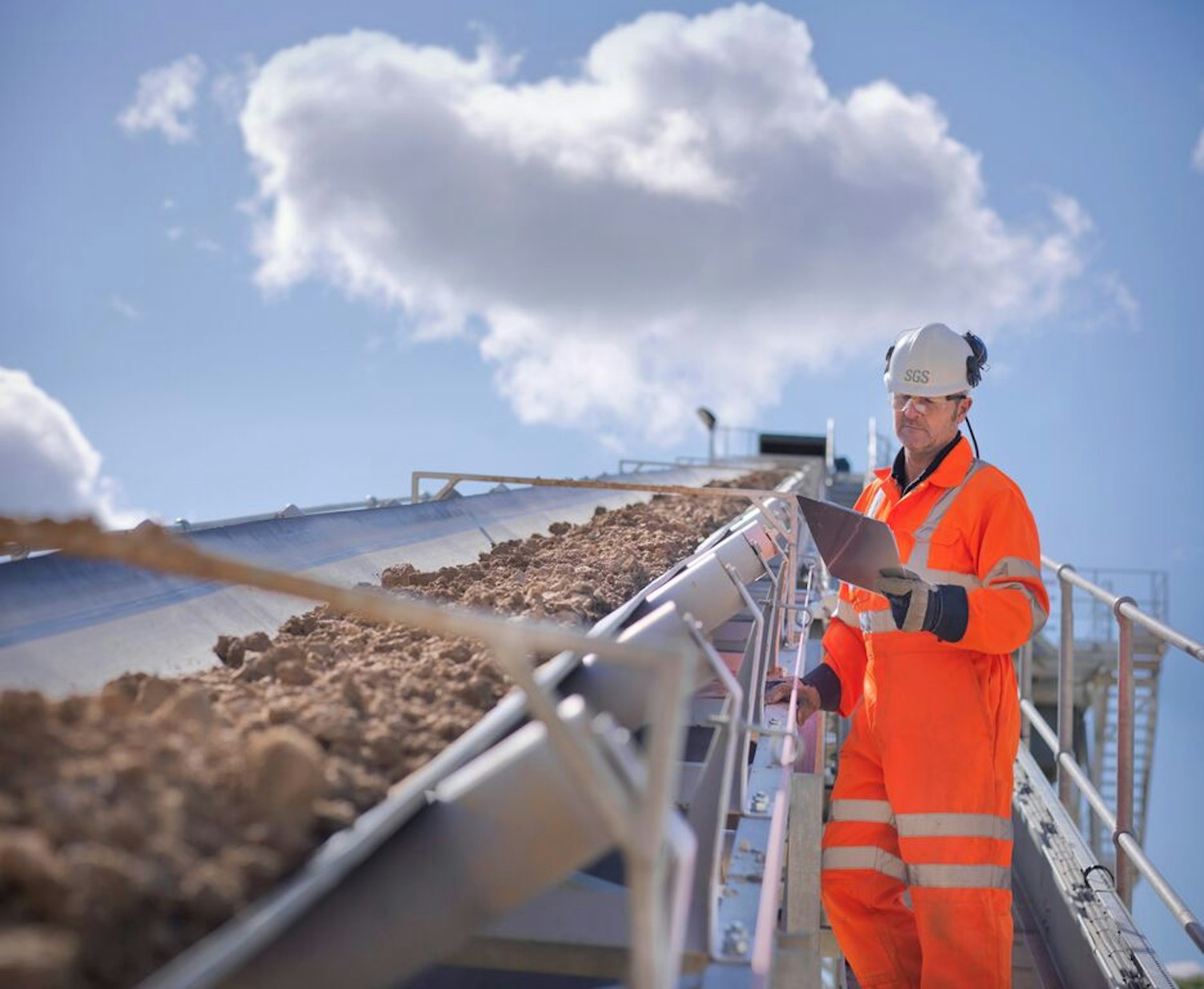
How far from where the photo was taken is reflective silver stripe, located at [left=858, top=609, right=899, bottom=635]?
3250mm

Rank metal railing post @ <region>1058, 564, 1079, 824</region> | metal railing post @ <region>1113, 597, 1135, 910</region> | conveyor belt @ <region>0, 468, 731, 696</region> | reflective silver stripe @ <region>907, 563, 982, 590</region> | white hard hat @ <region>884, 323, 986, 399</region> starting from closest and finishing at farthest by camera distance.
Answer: conveyor belt @ <region>0, 468, 731, 696</region>
reflective silver stripe @ <region>907, 563, 982, 590</region>
white hard hat @ <region>884, 323, 986, 399</region>
metal railing post @ <region>1113, 597, 1135, 910</region>
metal railing post @ <region>1058, 564, 1079, 824</region>

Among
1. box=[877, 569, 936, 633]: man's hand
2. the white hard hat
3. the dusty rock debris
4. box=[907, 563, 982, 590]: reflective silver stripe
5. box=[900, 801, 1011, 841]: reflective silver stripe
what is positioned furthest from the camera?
the white hard hat

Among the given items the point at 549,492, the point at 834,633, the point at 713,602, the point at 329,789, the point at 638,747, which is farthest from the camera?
the point at 549,492

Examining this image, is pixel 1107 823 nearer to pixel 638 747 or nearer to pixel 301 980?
pixel 638 747

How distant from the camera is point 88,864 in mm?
1355

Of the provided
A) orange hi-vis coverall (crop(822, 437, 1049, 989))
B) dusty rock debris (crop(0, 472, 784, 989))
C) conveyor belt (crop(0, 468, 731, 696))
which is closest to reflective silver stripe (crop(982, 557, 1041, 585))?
orange hi-vis coverall (crop(822, 437, 1049, 989))

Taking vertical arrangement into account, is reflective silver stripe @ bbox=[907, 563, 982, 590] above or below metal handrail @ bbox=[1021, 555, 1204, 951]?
above

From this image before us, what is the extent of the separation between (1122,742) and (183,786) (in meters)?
3.19

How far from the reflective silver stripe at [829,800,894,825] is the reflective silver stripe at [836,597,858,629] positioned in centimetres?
55

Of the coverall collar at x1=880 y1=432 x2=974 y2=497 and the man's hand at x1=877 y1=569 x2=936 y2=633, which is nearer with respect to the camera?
the man's hand at x1=877 y1=569 x2=936 y2=633

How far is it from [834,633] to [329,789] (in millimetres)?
2245

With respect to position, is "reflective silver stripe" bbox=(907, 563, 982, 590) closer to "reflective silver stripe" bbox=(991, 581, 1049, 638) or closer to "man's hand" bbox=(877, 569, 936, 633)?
"reflective silver stripe" bbox=(991, 581, 1049, 638)

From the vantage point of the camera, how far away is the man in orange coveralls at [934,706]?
119 inches

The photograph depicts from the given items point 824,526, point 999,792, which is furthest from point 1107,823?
point 824,526
